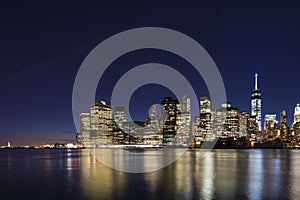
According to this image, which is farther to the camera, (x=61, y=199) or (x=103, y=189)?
(x=103, y=189)

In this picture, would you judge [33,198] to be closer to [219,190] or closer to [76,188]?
[76,188]

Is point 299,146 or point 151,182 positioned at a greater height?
point 151,182

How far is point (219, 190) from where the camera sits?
22500 millimetres

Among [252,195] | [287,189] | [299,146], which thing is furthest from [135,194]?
[299,146]

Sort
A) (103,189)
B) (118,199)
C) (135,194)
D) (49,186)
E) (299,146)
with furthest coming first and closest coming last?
(299,146) < (49,186) < (103,189) < (135,194) < (118,199)

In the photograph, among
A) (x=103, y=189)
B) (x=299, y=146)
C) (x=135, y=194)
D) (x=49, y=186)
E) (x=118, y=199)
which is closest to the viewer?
(x=118, y=199)

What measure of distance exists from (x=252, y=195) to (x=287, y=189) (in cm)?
451

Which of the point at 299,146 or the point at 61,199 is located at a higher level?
the point at 61,199

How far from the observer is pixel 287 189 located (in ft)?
78.3

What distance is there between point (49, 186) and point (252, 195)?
15790 millimetres

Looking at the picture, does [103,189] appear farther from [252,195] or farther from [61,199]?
[252,195]

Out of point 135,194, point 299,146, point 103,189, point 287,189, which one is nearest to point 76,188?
point 103,189

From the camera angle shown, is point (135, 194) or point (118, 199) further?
point (135, 194)

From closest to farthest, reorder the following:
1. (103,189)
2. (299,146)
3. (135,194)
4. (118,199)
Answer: (118,199) < (135,194) < (103,189) < (299,146)
